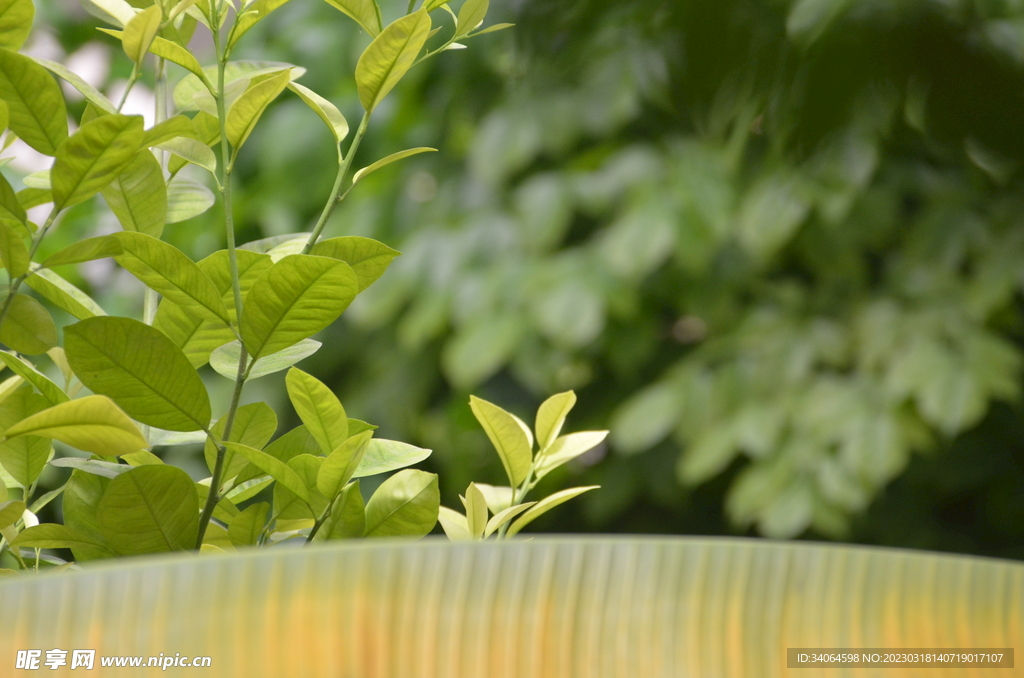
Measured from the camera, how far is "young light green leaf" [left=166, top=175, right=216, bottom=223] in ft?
0.85

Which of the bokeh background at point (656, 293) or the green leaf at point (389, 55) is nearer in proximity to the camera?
the green leaf at point (389, 55)

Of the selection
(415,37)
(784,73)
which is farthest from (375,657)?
(784,73)

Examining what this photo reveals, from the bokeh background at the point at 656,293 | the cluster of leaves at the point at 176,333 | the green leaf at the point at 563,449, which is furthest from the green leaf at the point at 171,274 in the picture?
the bokeh background at the point at 656,293

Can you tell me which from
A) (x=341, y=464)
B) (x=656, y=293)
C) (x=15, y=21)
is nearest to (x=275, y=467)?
(x=341, y=464)

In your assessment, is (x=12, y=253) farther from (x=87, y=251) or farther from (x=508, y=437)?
(x=508, y=437)

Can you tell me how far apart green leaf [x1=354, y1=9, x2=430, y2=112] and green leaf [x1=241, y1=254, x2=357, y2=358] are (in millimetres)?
52

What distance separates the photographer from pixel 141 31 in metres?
0.18

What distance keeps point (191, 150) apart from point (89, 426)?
88 millimetres

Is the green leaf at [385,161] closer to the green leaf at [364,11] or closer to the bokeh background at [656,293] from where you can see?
the green leaf at [364,11]

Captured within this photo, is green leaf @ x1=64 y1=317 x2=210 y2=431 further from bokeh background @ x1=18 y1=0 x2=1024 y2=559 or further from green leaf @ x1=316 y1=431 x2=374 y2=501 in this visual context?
bokeh background @ x1=18 y1=0 x2=1024 y2=559

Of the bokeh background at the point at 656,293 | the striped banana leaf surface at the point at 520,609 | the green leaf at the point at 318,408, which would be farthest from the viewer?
the bokeh background at the point at 656,293

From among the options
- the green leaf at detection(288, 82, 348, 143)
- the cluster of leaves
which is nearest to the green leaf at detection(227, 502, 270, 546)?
the cluster of leaves

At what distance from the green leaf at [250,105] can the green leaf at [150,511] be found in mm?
82

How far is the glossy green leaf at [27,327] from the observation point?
0.20m
